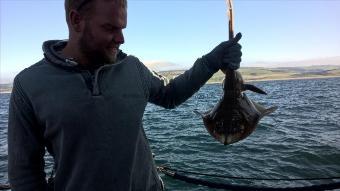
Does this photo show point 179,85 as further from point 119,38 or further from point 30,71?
point 30,71

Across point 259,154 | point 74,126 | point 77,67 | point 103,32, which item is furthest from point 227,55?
point 259,154

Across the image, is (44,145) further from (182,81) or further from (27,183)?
(182,81)

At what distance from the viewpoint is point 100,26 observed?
2.60m

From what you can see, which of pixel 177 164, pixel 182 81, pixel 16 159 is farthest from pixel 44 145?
pixel 177 164

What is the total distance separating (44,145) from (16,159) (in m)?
0.21

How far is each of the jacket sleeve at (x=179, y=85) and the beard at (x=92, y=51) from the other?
0.55 m

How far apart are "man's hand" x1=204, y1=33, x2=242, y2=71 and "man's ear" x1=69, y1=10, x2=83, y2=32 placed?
1.16 meters

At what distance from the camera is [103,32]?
2605 mm

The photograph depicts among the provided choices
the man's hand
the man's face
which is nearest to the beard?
the man's face

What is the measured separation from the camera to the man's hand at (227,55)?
10.4ft

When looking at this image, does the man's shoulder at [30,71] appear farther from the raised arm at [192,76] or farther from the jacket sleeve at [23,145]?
the raised arm at [192,76]

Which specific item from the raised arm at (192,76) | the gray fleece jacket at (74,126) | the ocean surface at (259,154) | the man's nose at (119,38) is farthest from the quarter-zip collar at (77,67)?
the ocean surface at (259,154)

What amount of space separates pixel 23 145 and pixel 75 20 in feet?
3.22

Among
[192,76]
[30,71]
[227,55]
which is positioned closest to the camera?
[30,71]
